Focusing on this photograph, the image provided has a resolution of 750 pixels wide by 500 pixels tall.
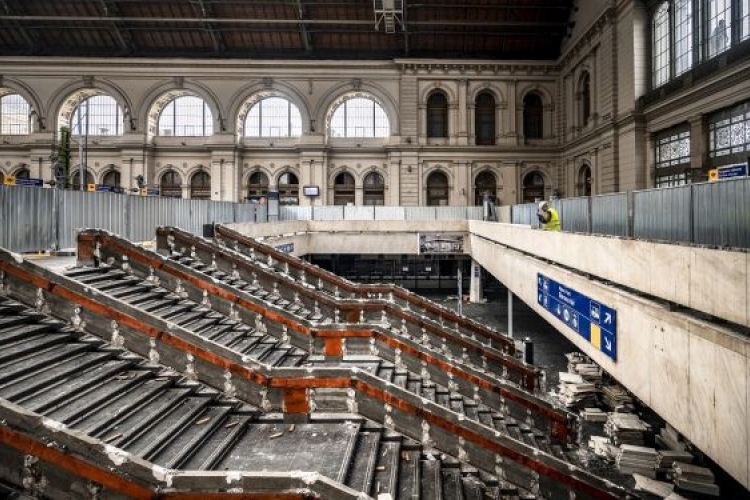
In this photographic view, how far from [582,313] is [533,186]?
30885 mm

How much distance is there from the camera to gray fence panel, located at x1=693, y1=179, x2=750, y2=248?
204 inches

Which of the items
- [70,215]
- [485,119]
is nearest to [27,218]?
[70,215]

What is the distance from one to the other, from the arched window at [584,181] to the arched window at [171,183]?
29595mm

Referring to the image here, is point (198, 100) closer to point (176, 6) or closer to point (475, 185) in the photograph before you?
point (176, 6)

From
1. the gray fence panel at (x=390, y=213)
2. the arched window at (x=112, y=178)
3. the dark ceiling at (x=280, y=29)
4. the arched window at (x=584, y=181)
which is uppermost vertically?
the dark ceiling at (x=280, y=29)

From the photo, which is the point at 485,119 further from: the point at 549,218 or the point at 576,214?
the point at 576,214

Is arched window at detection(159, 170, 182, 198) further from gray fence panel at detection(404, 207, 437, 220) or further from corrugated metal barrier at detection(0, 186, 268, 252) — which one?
corrugated metal barrier at detection(0, 186, 268, 252)

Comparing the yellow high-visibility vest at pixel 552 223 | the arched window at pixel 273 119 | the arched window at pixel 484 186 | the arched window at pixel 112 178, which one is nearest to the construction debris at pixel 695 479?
the yellow high-visibility vest at pixel 552 223

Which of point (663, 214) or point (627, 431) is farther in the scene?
point (627, 431)

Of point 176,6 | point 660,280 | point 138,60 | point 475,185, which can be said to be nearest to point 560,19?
point 475,185

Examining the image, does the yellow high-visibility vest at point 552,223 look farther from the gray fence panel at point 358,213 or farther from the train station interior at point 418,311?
the gray fence panel at point 358,213

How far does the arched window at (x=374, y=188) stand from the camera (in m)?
38.7

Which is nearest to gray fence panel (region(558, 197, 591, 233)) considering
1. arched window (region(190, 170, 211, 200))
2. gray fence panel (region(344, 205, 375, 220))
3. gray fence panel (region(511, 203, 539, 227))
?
gray fence panel (region(511, 203, 539, 227))

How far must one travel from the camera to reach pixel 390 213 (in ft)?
95.3
